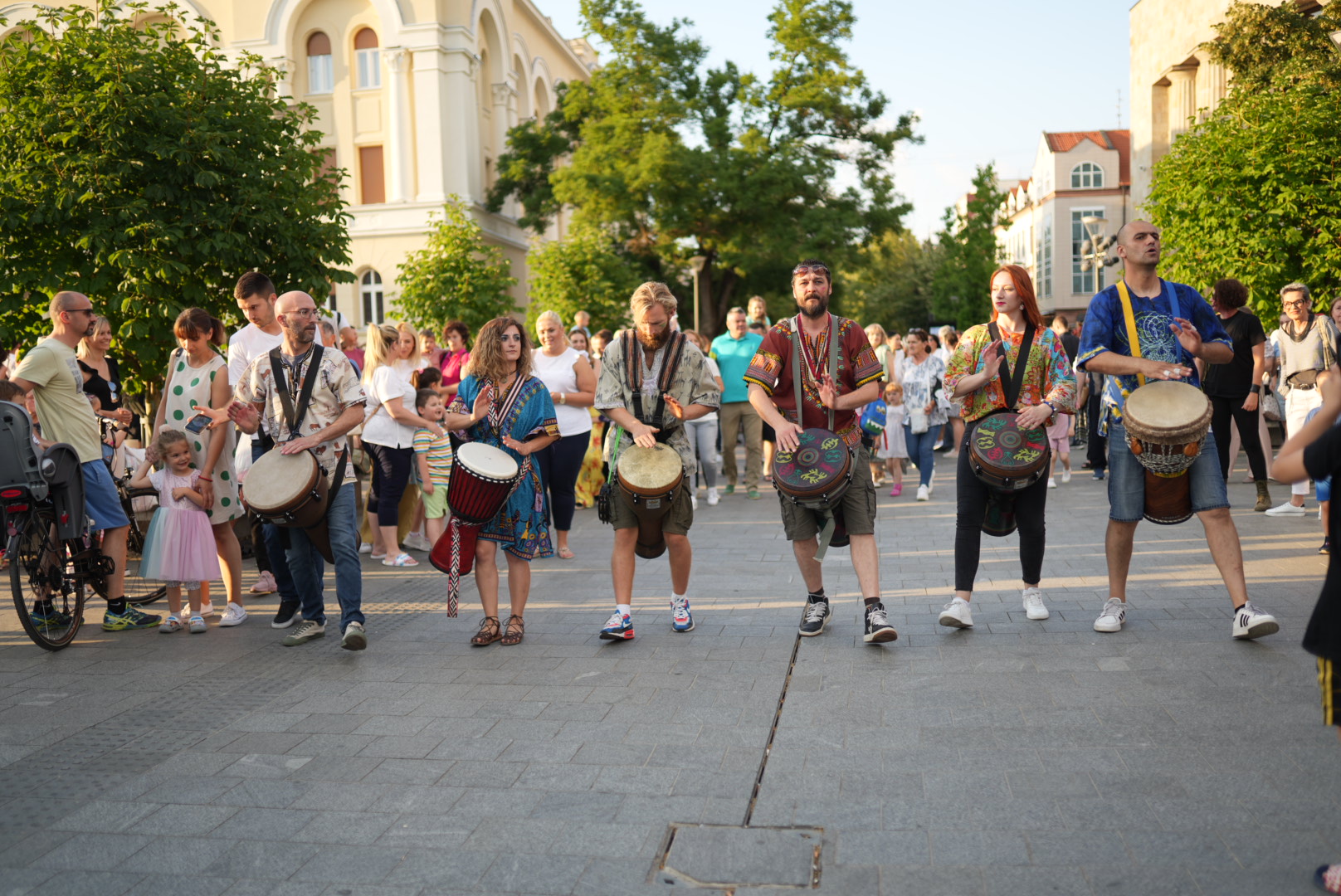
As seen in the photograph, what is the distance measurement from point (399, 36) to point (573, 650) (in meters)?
42.0

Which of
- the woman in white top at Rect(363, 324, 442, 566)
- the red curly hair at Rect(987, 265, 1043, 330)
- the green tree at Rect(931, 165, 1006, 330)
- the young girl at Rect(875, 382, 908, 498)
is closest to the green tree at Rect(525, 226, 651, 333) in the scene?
the young girl at Rect(875, 382, 908, 498)

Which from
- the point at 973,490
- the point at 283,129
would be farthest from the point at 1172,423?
the point at 283,129

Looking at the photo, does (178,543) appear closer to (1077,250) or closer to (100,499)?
(100,499)

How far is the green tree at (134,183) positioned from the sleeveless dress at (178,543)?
4.88m

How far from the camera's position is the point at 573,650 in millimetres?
6320

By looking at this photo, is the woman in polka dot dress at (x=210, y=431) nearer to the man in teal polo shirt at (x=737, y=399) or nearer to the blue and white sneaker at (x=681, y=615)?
the blue and white sneaker at (x=681, y=615)

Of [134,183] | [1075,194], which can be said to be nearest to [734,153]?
[134,183]

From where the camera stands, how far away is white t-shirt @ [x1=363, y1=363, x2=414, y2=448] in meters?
9.54

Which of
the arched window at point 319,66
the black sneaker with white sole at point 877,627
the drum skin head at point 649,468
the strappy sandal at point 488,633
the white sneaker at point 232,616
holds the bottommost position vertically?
the white sneaker at point 232,616

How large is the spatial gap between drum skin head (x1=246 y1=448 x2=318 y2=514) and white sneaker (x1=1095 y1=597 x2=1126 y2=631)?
14.0 feet

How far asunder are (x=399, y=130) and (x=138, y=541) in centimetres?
3720

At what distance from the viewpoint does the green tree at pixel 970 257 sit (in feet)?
223

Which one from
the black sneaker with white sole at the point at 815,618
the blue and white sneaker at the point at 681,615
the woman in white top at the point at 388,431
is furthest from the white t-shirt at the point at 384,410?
the black sneaker with white sole at the point at 815,618

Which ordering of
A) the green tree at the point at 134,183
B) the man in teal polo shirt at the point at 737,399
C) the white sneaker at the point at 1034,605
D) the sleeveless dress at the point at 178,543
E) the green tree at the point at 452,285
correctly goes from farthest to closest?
the green tree at the point at 452,285, the man in teal polo shirt at the point at 737,399, the green tree at the point at 134,183, the sleeveless dress at the point at 178,543, the white sneaker at the point at 1034,605
